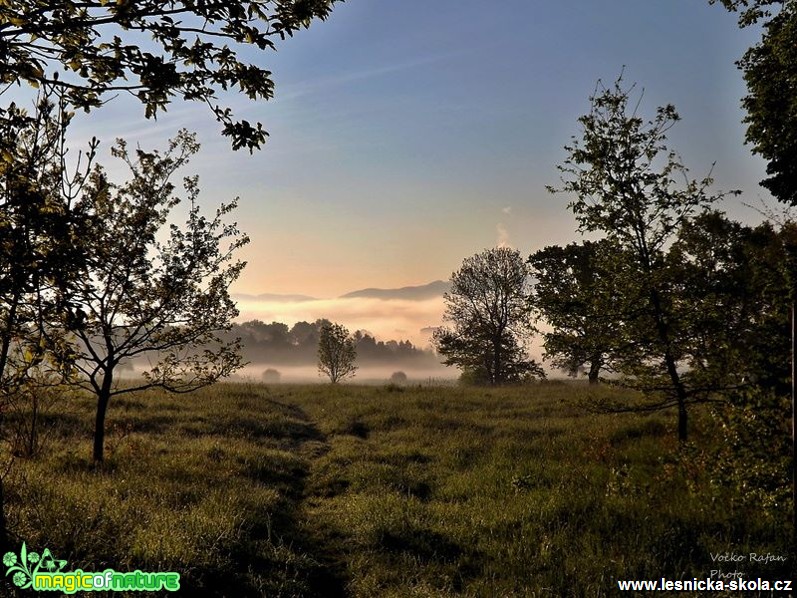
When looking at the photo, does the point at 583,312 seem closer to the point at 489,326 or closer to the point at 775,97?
the point at 775,97

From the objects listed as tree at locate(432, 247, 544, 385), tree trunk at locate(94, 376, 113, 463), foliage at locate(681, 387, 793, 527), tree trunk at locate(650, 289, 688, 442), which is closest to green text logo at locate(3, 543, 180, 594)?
tree trunk at locate(94, 376, 113, 463)

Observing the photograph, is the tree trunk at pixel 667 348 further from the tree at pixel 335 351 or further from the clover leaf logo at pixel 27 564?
the tree at pixel 335 351

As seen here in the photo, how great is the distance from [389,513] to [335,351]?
57.6m

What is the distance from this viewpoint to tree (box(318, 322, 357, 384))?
65.1 meters

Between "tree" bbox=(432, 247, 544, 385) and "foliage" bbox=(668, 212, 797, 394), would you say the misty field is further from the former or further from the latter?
"tree" bbox=(432, 247, 544, 385)

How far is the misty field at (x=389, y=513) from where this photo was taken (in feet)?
20.3

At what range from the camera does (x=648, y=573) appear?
6273mm

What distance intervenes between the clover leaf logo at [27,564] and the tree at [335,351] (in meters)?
59.4

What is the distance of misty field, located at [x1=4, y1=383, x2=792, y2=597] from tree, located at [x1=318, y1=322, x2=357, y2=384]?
49.5 m

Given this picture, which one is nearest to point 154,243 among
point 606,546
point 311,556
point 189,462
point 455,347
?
point 189,462

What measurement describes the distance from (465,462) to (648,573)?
6747 mm

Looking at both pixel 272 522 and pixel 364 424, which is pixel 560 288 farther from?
pixel 364 424

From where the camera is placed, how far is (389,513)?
8633mm

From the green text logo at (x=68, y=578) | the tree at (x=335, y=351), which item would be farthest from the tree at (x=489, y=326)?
the green text logo at (x=68, y=578)
